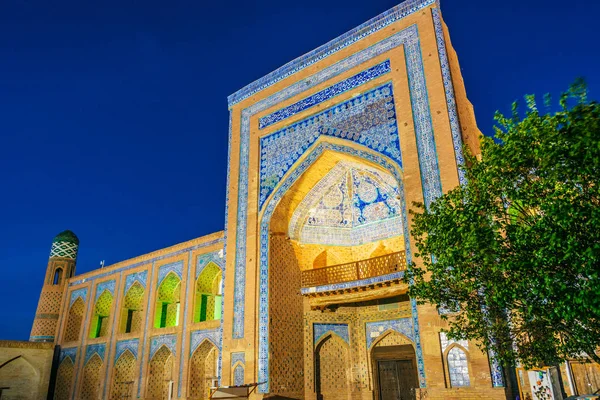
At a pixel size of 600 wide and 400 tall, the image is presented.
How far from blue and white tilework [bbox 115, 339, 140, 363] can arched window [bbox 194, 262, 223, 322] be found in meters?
2.34

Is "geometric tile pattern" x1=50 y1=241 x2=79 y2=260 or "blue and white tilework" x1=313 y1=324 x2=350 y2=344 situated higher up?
"geometric tile pattern" x1=50 y1=241 x2=79 y2=260

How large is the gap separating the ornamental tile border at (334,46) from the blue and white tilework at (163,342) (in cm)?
645

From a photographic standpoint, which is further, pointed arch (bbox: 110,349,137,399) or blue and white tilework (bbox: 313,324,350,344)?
pointed arch (bbox: 110,349,137,399)

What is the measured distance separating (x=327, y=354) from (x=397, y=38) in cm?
668

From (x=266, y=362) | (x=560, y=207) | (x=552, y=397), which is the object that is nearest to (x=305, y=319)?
(x=266, y=362)

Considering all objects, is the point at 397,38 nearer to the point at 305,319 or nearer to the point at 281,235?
the point at 281,235

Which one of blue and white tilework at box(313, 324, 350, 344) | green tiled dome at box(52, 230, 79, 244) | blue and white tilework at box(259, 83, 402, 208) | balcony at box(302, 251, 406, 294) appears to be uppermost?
green tiled dome at box(52, 230, 79, 244)

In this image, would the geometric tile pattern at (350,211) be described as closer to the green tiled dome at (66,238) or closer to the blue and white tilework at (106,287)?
the blue and white tilework at (106,287)

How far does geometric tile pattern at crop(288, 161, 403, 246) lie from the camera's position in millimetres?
10633

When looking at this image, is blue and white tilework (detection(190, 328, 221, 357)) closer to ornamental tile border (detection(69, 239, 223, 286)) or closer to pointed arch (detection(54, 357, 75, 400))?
ornamental tile border (detection(69, 239, 223, 286))

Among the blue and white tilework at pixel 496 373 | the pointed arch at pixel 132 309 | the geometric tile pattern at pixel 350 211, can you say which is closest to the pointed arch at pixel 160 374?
the pointed arch at pixel 132 309

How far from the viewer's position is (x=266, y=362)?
29.3ft

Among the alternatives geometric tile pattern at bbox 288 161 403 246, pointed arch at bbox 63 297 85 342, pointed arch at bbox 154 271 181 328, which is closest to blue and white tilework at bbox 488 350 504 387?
geometric tile pattern at bbox 288 161 403 246

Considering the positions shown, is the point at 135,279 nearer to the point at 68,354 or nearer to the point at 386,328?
the point at 68,354
